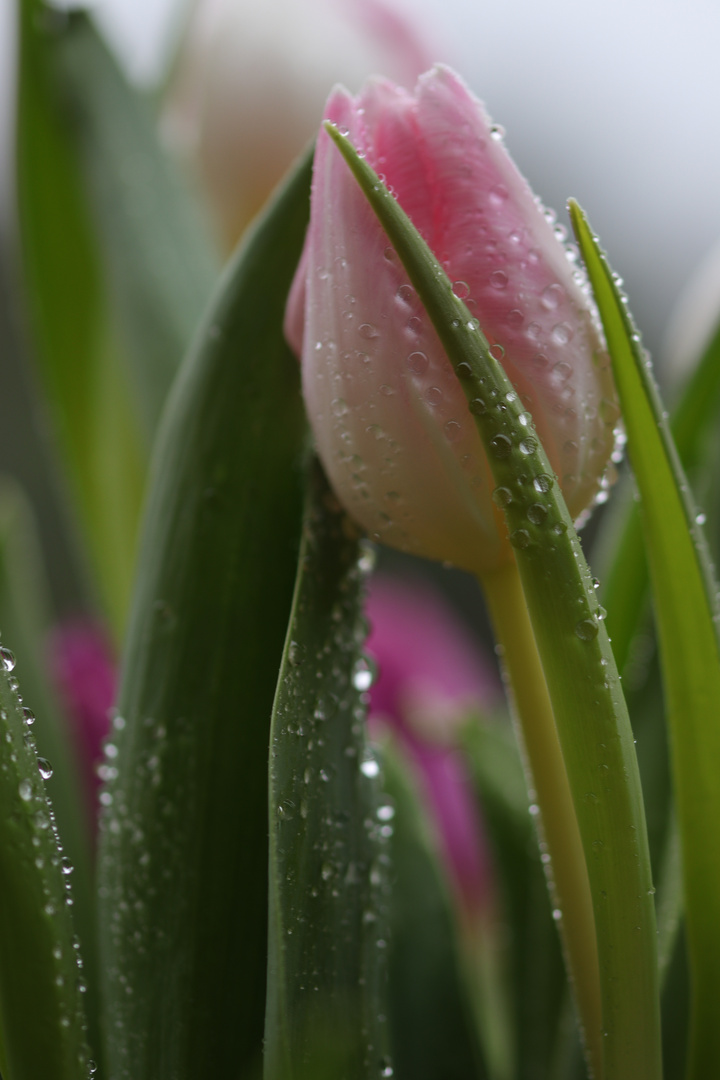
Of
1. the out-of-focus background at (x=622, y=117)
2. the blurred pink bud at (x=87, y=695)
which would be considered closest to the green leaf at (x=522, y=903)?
the blurred pink bud at (x=87, y=695)

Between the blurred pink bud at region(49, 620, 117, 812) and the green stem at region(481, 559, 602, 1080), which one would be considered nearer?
the green stem at region(481, 559, 602, 1080)

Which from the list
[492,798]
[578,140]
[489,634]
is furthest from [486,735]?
[578,140]

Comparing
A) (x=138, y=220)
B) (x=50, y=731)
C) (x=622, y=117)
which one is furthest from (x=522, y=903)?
(x=622, y=117)

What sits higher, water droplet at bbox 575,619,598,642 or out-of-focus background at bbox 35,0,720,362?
out-of-focus background at bbox 35,0,720,362

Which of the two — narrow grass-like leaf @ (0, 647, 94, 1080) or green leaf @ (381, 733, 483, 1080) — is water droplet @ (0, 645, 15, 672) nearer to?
narrow grass-like leaf @ (0, 647, 94, 1080)

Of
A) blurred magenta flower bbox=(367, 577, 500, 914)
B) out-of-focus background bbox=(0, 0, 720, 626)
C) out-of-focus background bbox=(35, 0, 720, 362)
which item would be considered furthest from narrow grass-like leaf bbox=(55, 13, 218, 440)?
out-of-focus background bbox=(35, 0, 720, 362)

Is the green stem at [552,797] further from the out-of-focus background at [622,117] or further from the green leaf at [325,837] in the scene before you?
the out-of-focus background at [622,117]
